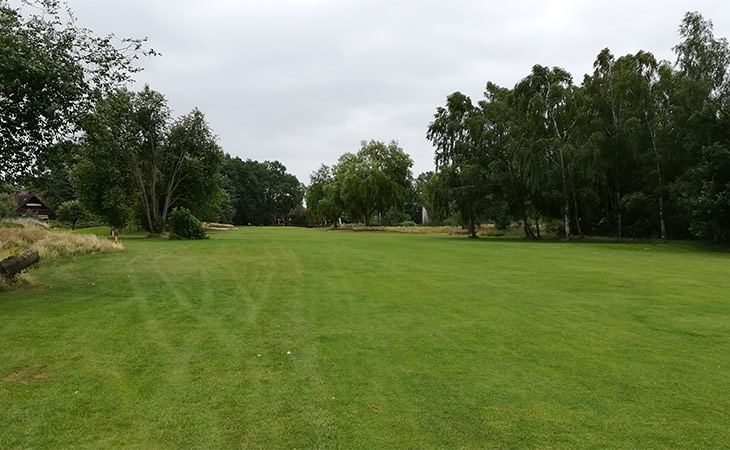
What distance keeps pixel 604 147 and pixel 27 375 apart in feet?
114

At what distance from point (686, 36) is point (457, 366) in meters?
34.9

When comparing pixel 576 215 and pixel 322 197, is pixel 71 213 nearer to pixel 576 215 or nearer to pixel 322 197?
pixel 322 197

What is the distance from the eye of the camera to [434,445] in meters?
3.08

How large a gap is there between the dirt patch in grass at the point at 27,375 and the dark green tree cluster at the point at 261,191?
9462 centimetres

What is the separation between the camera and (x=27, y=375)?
4.26 metres

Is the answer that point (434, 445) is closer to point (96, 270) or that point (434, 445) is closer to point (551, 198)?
point (96, 270)

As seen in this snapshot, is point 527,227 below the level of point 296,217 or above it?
below

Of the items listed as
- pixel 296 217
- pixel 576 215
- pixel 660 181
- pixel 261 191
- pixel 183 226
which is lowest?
pixel 183 226

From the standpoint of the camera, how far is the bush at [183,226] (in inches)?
1257

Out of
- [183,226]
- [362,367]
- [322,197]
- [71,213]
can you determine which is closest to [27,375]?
[362,367]

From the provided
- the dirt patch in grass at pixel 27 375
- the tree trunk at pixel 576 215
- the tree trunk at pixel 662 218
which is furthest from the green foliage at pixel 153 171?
the tree trunk at pixel 662 218

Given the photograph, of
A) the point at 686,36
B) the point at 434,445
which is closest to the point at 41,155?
the point at 434,445

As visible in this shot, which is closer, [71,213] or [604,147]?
[604,147]

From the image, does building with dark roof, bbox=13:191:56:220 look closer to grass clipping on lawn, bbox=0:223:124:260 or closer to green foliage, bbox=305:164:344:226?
green foliage, bbox=305:164:344:226
